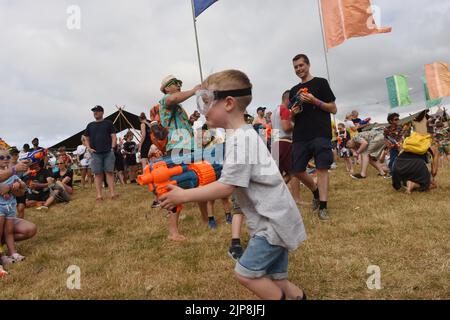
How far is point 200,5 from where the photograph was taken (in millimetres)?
7555

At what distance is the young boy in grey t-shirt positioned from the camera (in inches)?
77.6

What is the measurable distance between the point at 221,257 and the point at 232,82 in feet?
6.40

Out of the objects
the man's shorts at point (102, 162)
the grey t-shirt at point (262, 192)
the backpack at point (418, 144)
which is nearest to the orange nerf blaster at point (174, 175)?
the grey t-shirt at point (262, 192)

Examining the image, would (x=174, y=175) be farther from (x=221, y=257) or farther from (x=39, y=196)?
(x=39, y=196)

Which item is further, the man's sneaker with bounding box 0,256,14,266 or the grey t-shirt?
the man's sneaker with bounding box 0,256,14,266

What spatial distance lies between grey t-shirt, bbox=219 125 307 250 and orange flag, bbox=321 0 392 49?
11.0 metres

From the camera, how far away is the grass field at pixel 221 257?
107 inches

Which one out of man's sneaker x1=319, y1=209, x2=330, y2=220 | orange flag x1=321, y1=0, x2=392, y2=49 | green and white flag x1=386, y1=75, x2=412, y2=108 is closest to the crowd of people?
man's sneaker x1=319, y1=209, x2=330, y2=220

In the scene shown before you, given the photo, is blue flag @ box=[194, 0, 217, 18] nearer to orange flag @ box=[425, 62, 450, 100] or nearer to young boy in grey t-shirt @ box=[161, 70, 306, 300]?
young boy in grey t-shirt @ box=[161, 70, 306, 300]

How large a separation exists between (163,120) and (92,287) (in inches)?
90.0

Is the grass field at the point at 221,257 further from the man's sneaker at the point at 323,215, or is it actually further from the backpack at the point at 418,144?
the backpack at the point at 418,144

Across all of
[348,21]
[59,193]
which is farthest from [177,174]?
[348,21]

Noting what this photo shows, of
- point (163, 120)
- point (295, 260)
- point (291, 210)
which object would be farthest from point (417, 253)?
point (163, 120)
